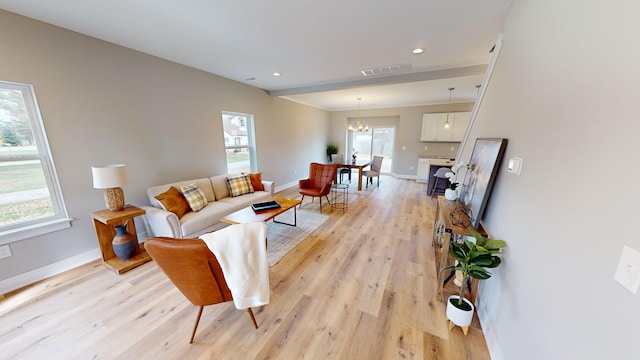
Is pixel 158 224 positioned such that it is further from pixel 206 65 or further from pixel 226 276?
pixel 206 65

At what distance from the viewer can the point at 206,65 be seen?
333 centimetres

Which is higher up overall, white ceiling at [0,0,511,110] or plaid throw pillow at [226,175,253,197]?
white ceiling at [0,0,511,110]

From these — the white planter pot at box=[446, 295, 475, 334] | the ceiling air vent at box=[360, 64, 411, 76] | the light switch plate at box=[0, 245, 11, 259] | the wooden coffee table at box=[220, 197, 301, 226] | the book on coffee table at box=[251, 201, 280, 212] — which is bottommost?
the white planter pot at box=[446, 295, 475, 334]

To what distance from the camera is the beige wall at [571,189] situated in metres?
0.67

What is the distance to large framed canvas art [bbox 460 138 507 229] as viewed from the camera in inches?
65.0

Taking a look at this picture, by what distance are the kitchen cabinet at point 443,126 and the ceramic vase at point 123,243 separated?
7.46 meters

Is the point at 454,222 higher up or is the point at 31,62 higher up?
the point at 31,62

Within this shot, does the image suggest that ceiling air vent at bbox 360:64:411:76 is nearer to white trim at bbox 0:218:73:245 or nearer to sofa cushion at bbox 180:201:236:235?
sofa cushion at bbox 180:201:236:235

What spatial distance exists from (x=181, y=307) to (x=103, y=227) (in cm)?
152

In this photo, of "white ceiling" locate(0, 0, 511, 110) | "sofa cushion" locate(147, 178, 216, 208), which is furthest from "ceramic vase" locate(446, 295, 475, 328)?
"sofa cushion" locate(147, 178, 216, 208)

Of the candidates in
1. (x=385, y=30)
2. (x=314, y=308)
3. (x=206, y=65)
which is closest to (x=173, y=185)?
(x=206, y=65)

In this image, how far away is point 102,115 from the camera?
251 cm

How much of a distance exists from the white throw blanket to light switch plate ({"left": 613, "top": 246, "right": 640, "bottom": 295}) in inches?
59.2

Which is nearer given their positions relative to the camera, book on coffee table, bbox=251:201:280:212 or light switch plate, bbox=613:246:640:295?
light switch plate, bbox=613:246:640:295
